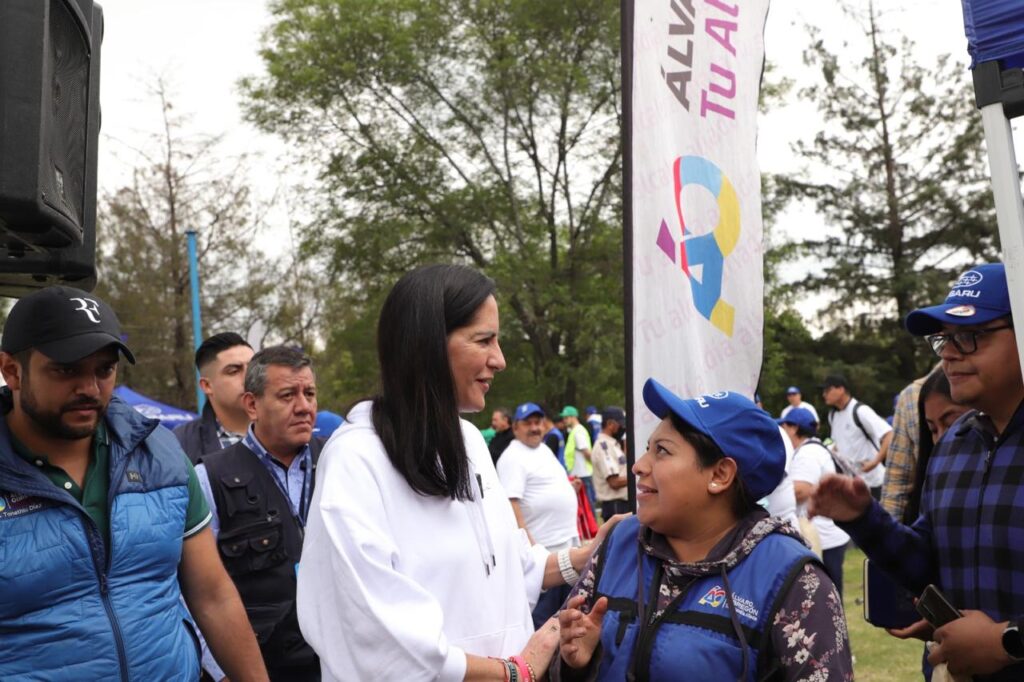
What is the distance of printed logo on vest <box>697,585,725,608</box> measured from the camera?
8.55ft

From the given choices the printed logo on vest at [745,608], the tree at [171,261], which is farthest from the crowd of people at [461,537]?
the tree at [171,261]

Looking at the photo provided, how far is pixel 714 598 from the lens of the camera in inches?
103

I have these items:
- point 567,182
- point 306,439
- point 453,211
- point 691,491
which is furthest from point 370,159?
point 691,491

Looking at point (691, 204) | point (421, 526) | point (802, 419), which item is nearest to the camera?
point (421, 526)

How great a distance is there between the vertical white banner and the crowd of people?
0.45 m

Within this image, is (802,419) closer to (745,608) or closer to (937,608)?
(937,608)

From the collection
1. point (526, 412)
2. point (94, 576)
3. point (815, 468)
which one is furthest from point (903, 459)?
point (94, 576)

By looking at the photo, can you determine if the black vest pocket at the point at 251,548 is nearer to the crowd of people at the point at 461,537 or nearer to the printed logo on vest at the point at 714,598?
the crowd of people at the point at 461,537

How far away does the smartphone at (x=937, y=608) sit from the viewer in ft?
10.2

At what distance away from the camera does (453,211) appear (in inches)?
1158

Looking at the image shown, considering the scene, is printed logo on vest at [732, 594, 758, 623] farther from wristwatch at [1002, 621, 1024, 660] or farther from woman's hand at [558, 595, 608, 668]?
wristwatch at [1002, 621, 1024, 660]

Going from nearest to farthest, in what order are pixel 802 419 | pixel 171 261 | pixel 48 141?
1. pixel 48 141
2. pixel 802 419
3. pixel 171 261

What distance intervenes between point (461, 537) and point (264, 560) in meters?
1.75

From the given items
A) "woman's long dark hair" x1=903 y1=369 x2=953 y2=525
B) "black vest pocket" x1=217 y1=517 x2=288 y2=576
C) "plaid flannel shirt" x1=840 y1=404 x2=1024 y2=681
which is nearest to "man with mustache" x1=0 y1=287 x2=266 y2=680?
"black vest pocket" x1=217 y1=517 x2=288 y2=576
